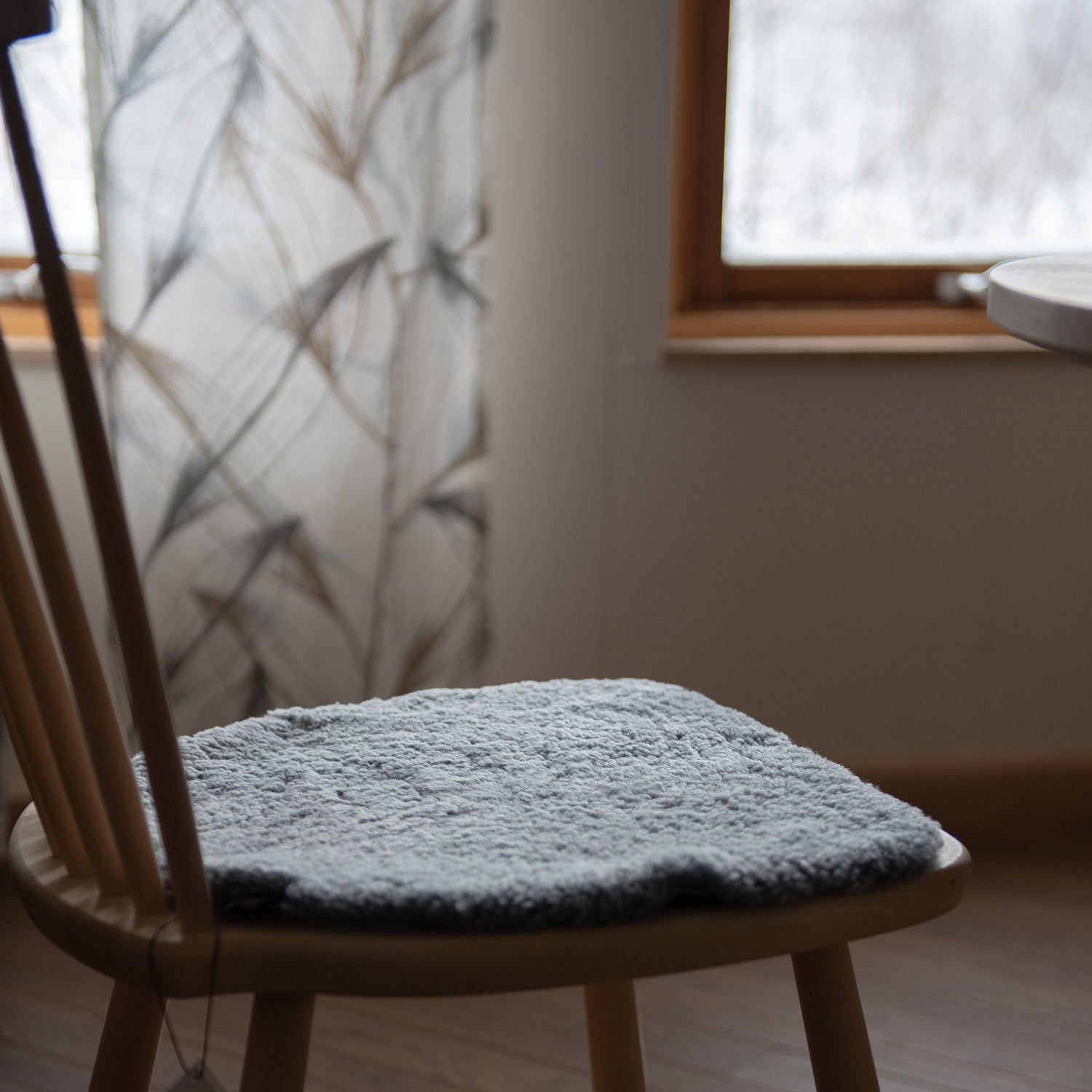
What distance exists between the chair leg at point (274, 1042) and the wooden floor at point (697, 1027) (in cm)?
82

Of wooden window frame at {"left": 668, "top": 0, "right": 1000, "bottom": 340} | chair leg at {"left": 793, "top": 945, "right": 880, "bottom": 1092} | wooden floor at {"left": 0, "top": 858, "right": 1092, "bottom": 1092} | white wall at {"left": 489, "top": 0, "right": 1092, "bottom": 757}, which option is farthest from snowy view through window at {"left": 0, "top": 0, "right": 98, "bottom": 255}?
chair leg at {"left": 793, "top": 945, "right": 880, "bottom": 1092}

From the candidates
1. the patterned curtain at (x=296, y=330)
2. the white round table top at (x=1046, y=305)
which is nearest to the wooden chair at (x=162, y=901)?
the white round table top at (x=1046, y=305)

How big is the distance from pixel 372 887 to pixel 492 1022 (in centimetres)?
97

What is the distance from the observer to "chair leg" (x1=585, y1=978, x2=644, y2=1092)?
35.7 inches

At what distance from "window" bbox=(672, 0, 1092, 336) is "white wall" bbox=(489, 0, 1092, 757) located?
0.13 meters

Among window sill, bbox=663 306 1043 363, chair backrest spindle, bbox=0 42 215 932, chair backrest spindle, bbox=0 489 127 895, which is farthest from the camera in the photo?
window sill, bbox=663 306 1043 363

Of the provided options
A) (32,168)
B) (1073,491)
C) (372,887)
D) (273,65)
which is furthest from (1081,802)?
(32,168)

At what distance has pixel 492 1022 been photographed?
4.81 ft

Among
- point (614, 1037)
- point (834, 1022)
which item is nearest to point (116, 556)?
point (834, 1022)

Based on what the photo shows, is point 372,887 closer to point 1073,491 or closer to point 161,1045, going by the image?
point 161,1045

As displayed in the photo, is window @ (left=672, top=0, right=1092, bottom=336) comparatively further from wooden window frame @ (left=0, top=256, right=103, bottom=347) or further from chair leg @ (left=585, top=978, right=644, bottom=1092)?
chair leg @ (left=585, top=978, right=644, bottom=1092)

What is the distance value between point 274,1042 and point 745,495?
1334 mm

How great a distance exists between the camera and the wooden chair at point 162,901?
52 centimetres

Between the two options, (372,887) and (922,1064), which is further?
(922,1064)
